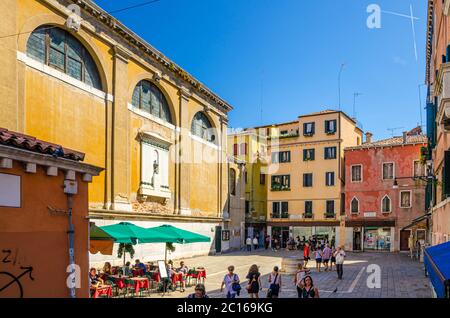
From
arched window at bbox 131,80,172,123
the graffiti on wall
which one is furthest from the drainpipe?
arched window at bbox 131,80,172,123

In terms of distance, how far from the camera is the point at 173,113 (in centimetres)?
2925

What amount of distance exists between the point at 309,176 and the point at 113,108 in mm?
26624

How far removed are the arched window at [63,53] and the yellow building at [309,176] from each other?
27.3m

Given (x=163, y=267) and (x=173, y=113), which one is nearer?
(x=163, y=267)

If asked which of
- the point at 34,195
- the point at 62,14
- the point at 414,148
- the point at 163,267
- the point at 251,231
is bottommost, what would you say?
the point at 251,231

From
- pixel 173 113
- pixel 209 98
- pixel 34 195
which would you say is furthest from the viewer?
pixel 209 98

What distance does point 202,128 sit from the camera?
3422 cm

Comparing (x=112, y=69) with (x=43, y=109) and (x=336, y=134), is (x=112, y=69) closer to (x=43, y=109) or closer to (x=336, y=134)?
(x=43, y=109)

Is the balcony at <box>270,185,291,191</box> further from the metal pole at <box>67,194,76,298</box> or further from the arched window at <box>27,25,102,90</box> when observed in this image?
the metal pole at <box>67,194,76,298</box>

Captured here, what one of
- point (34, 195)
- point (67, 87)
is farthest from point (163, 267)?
point (67, 87)

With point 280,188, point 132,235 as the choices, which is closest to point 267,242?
point 280,188

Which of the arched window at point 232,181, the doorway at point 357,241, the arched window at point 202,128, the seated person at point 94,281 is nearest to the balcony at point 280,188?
the arched window at point 232,181

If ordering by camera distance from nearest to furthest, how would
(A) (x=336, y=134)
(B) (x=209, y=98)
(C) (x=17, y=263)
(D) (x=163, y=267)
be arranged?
(C) (x=17, y=263) → (D) (x=163, y=267) → (B) (x=209, y=98) → (A) (x=336, y=134)

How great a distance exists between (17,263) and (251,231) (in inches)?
1503
